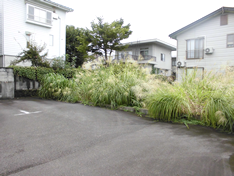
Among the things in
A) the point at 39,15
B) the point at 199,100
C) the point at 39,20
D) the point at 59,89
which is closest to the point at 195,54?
the point at 199,100

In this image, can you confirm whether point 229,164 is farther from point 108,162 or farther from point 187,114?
point 187,114

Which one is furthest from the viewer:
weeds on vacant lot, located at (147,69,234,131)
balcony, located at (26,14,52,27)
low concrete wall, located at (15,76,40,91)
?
balcony, located at (26,14,52,27)

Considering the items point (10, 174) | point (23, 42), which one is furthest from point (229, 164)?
point (23, 42)

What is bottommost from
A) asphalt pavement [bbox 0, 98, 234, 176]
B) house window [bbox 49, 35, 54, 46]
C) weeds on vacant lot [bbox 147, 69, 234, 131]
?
asphalt pavement [bbox 0, 98, 234, 176]

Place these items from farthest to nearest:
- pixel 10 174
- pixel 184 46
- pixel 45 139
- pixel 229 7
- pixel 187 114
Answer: pixel 184 46
pixel 229 7
pixel 187 114
pixel 45 139
pixel 10 174

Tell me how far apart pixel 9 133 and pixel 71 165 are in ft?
6.54

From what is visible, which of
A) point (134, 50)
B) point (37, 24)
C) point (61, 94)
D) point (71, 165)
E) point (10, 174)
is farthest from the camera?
point (134, 50)

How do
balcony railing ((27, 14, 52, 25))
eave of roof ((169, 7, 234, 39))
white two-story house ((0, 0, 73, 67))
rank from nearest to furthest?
eave of roof ((169, 7, 234, 39)), white two-story house ((0, 0, 73, 67)), balcony railing ((27, 14, 52, 25))

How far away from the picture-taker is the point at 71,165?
221 cm

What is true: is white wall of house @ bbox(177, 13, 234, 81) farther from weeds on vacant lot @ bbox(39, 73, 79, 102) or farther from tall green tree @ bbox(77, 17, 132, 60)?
weeds on vacant lot @ bbox(39, 73, 79, 102)

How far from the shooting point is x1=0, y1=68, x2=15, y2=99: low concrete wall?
28.8 feet

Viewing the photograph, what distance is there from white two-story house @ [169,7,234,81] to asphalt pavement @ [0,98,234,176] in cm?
902

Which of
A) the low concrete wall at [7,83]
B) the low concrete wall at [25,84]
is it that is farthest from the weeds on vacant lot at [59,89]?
the low concrete wall at [7,83]

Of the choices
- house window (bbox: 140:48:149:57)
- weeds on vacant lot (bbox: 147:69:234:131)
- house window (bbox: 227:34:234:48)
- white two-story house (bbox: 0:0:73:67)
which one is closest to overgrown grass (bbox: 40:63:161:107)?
weeds on vacant lot (bbox: 147:69:234:131)
